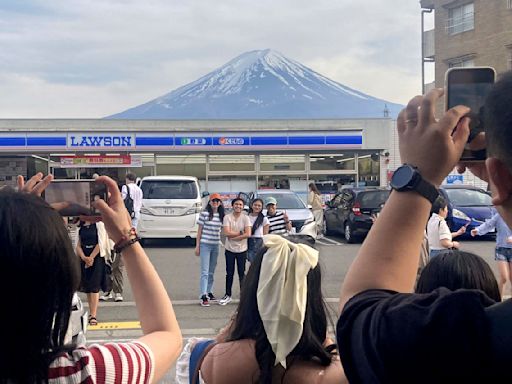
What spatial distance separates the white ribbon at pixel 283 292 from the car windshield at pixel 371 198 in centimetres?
1414

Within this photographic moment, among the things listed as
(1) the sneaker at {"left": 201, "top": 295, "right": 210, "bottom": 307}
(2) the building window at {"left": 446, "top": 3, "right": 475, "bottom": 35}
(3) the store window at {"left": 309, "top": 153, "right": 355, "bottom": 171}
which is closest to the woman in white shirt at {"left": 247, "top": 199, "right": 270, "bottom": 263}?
(1) the sneaker at {"left": 201, "top": 295, "right": 210, "bottom": 307}

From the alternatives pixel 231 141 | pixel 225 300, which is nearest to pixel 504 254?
pixel 225 300

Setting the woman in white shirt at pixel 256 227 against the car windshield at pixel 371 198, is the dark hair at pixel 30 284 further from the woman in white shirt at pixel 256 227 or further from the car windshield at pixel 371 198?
the car windshield at pixel 371 198

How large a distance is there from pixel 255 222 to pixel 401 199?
27.1 feet

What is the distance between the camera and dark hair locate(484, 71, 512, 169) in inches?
45.1

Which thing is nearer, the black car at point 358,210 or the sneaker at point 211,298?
the sneaker at point 211,298

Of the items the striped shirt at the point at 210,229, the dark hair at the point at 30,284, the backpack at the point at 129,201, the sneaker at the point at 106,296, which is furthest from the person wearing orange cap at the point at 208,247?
the dark hair at the point at 30,284

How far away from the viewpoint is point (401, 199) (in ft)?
4.38

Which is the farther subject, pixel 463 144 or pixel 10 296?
pixel 10 296

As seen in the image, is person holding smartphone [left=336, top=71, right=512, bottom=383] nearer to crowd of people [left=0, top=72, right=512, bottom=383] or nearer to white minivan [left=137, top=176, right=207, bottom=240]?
crowd of people [left=0, top=72, right=512, bottom=383]

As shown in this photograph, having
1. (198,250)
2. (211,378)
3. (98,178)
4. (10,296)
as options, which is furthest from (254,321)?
(198,250)

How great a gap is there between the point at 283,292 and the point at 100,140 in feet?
75.4

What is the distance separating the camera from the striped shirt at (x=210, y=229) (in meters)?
9.27

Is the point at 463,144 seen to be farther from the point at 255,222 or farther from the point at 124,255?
the point at 255,222
